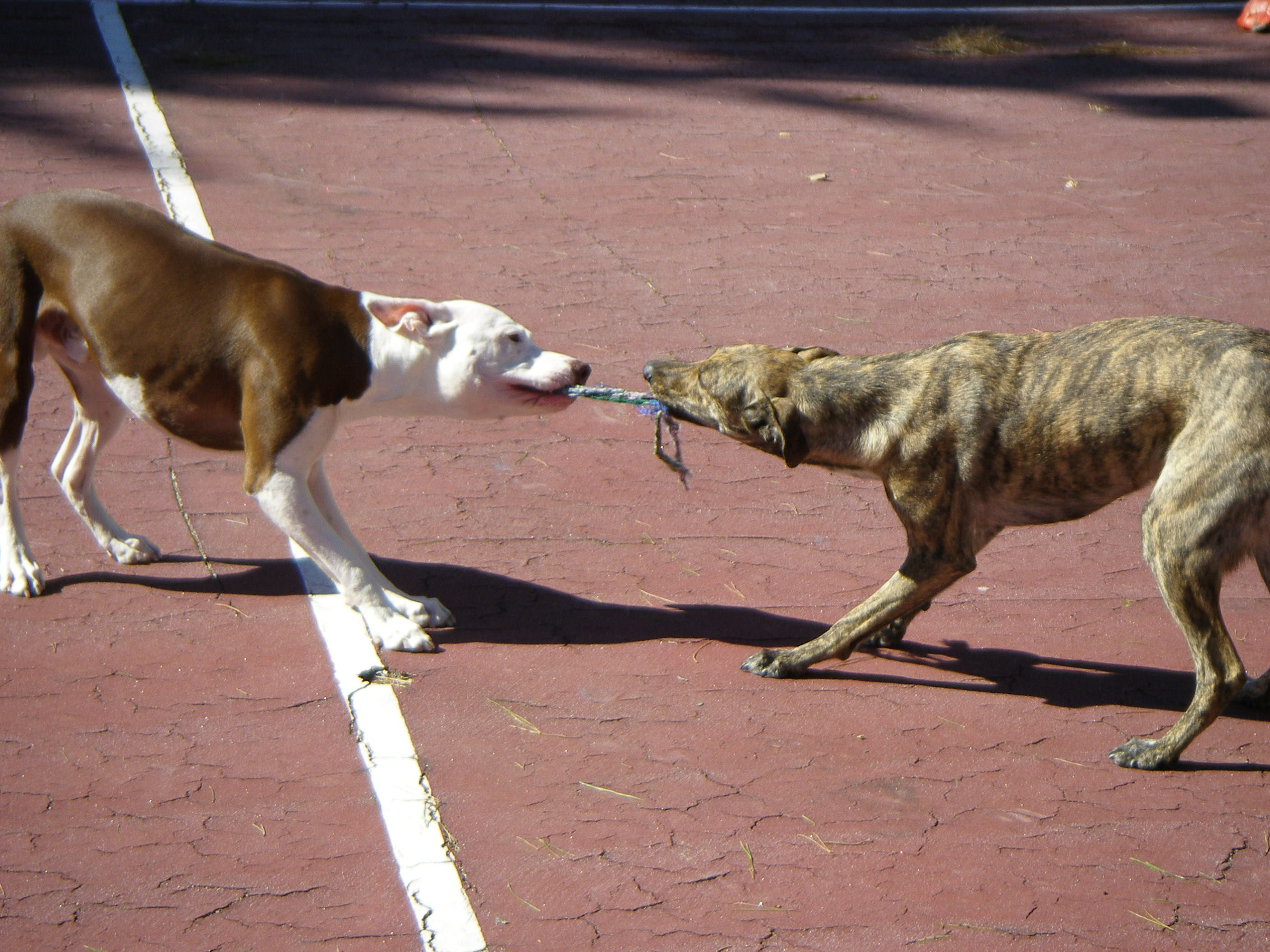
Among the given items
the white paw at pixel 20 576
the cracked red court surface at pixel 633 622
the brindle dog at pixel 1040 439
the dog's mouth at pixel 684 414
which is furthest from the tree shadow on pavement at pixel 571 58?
the brindle dog at pixel 1040 439

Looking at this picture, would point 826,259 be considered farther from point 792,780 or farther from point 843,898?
point 843,898

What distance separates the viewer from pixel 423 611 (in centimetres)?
557

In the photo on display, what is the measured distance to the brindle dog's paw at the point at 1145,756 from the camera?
4801 millimetres

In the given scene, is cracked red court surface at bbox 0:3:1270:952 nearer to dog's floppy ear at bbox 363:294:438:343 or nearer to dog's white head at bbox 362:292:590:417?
dog's white head at bbox 362:292:590:417

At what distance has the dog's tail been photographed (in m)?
5.37

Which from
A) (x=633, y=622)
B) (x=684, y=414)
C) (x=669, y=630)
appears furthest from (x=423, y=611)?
(x=684, y=414)

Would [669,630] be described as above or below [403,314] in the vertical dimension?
below

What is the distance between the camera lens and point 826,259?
9.82m

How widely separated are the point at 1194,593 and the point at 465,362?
9.39 ft

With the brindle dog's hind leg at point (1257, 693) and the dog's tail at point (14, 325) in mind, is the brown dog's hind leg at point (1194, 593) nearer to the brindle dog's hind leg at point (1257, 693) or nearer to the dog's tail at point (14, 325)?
the brindle dog's hind leg at point (1257, 693)

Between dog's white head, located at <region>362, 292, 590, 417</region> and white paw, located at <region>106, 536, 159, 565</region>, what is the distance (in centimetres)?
151

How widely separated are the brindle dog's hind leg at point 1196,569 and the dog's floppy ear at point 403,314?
2833 millimetres

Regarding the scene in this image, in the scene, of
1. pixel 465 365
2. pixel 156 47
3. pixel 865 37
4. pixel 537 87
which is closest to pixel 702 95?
pixel 537 87

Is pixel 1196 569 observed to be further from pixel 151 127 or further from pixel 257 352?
pixel 151 127
